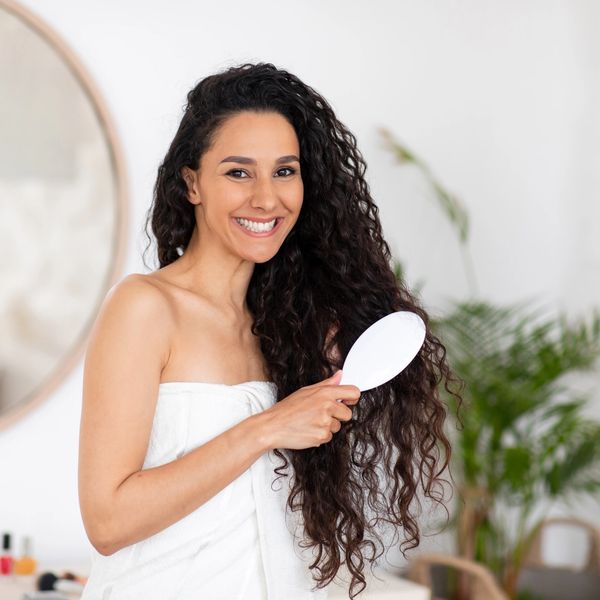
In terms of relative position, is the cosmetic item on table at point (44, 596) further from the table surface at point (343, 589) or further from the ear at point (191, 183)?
the ear at point (191, 183)

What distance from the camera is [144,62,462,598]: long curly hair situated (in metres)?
1.74

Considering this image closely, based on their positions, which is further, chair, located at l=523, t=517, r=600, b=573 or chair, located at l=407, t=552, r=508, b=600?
chair, located at l=523, t=517, r=600, b=573

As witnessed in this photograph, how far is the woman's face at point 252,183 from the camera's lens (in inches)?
66.1

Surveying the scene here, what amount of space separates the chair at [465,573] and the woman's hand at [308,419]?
63.9 inches

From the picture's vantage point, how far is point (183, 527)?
1.64 m

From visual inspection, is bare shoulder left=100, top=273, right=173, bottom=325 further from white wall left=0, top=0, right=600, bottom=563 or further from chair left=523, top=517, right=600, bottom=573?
chair left=523, top=517, right=600, bottom=573

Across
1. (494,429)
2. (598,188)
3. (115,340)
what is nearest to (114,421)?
(115,340)

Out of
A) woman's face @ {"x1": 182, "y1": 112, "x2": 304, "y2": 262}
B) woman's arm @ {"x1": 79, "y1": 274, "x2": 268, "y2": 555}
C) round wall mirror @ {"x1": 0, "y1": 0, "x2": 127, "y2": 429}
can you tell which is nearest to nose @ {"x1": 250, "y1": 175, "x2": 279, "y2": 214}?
woman's face @ {"x1": 182, "y1": 112, "x2": 304, "y2": 262}

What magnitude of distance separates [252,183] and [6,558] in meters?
1.57

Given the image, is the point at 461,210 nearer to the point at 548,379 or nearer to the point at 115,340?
the point at 548,379

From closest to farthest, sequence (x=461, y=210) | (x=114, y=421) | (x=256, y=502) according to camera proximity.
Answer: (x=114, y=421)
(x=256, y=502)
(x=461, y=210)

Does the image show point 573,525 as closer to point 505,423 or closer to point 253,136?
point 505,423

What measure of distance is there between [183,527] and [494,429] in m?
1.92

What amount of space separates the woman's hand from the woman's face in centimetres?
27
